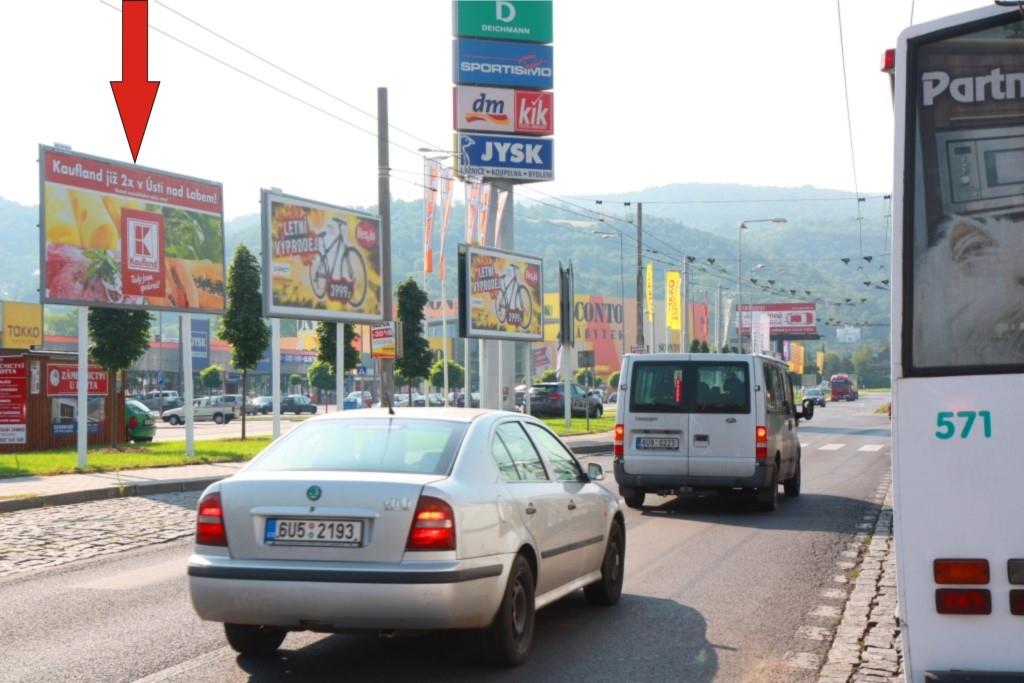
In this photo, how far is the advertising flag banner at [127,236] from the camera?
2538 centimetres

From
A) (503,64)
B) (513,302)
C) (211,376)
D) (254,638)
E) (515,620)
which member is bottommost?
(254,638)

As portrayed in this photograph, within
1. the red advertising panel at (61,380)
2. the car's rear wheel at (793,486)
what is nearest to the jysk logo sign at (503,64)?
the red advertising panel at (61,380)

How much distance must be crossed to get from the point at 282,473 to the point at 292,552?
1.67ft

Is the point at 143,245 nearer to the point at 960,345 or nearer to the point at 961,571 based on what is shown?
the point at 960,345

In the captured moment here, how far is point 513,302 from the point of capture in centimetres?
4697

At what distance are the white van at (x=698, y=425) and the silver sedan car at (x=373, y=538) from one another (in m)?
8.96

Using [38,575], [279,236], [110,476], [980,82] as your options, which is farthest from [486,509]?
[279,236]

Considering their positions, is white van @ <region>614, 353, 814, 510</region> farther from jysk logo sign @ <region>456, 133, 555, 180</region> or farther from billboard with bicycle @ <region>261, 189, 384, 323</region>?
jysk logo sign @ <region>456, 133, 555, 180</region>

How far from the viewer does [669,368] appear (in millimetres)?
16781

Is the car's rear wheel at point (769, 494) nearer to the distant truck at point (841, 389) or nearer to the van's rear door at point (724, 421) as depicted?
the van's rear door at point (724, 421)

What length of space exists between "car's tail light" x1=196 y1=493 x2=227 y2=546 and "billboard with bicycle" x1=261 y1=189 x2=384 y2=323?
2431cm

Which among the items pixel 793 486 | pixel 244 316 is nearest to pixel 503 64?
pixel 244 316

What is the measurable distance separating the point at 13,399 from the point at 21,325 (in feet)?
121

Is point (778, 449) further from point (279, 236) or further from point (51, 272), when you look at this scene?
point (279, 236)
